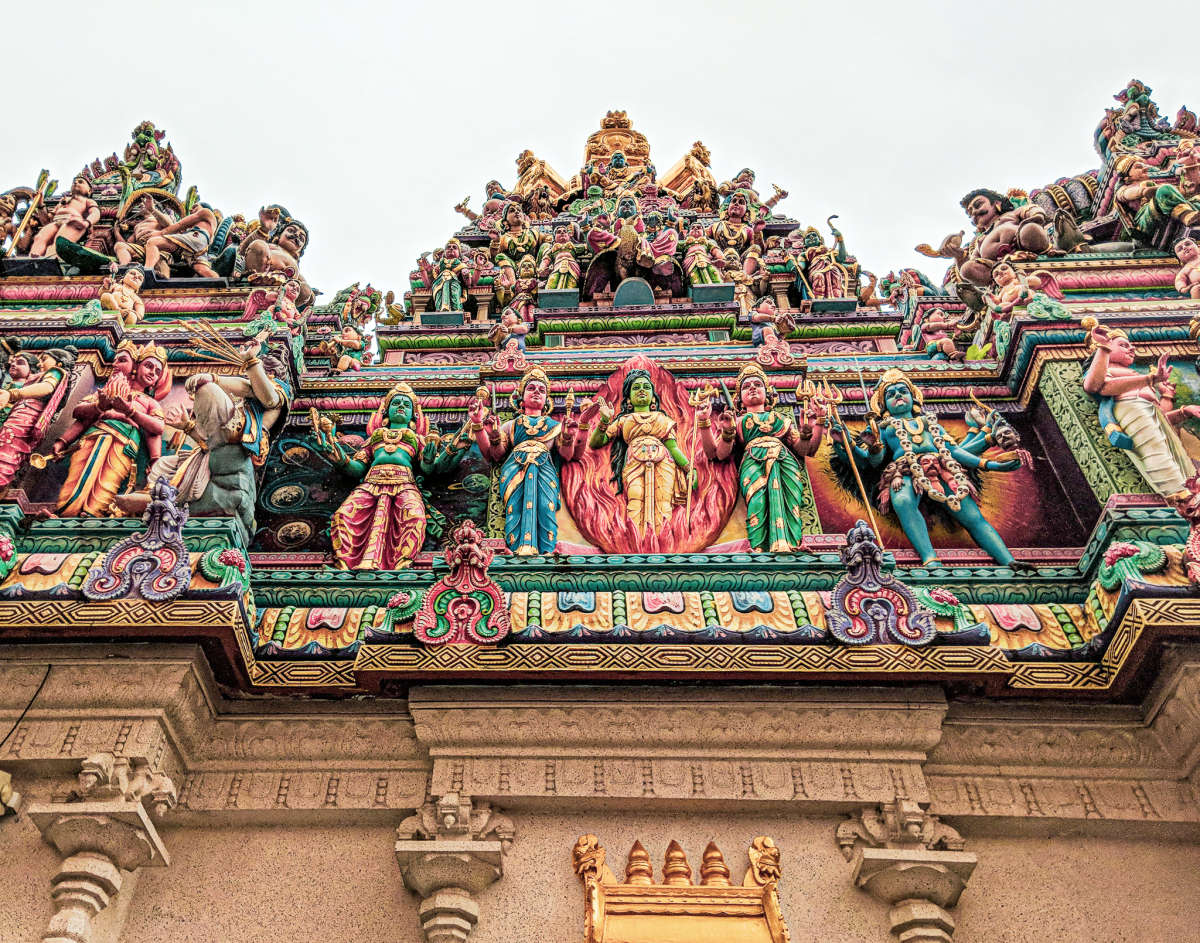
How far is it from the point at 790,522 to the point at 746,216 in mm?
10104

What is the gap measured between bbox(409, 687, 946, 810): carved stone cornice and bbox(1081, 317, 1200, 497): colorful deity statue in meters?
3.06

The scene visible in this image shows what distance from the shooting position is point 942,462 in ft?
29.1

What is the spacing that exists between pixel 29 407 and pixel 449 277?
7201 millimetres

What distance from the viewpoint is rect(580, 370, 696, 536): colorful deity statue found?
8648 millimetres

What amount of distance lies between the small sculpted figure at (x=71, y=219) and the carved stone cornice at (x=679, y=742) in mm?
8962

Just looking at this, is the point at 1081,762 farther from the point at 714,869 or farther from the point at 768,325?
the point at 768,325

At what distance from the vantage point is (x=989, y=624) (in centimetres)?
712

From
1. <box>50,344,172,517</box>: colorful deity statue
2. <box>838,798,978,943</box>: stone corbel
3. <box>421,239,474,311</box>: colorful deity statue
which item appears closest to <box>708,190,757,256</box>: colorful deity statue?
<box>421,239,474,311</box>: colorful deity statue

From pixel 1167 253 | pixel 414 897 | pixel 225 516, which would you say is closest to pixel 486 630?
pixel 414 897

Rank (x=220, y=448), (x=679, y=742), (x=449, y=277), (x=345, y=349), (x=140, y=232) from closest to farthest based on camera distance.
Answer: (x=679, y=742) < (x=220, y=448) < (x=345, y=349) < (x=140, y=232) < (x=449, y=277)

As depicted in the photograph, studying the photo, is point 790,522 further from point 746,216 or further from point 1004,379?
point 746,216

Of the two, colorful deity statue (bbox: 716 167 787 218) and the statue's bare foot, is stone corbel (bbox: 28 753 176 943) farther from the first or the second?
colorful deity statue (bbox: 716 167 787 218)

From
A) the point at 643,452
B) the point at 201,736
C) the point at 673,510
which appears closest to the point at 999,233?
the point at 643,452

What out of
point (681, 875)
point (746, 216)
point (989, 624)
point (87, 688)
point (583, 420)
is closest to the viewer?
point (681, 875)
